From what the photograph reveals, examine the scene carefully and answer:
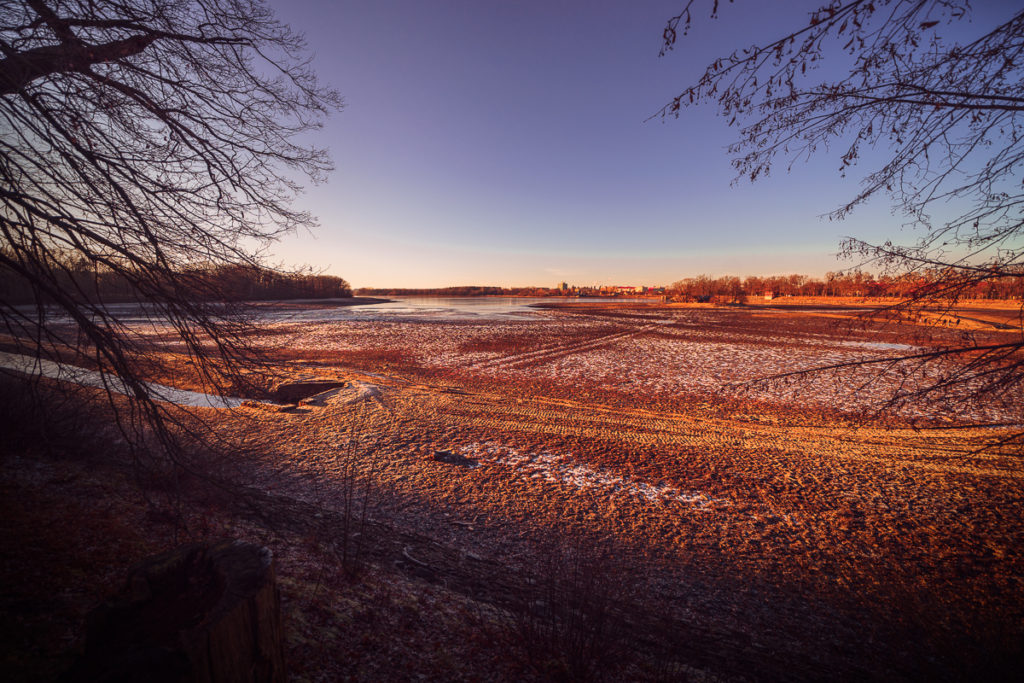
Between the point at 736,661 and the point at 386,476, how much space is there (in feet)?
15.0

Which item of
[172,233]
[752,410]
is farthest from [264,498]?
[752,410]

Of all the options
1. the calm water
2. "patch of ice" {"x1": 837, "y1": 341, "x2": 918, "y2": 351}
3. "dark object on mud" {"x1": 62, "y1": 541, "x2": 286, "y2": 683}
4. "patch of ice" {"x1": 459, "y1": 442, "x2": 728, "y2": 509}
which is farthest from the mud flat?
the calm water

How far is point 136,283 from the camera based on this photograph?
3.00m

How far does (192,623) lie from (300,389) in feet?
30.3

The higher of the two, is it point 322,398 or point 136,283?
point 136,283

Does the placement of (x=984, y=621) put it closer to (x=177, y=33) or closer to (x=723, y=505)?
(x=723, y=505)

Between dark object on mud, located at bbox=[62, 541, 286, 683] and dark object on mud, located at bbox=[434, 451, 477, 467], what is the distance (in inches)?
160

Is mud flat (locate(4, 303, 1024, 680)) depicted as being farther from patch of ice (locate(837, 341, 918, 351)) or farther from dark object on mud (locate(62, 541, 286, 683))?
patch of ice (locate(837, 341, 918, 351))

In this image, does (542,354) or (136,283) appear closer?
(136,283)

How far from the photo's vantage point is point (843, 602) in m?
3.43

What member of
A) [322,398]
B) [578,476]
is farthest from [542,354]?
Answer: [578,476]

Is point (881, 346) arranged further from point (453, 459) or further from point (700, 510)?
point (453, 459)

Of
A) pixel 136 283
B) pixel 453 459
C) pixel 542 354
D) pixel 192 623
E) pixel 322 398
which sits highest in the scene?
pixel 136 283

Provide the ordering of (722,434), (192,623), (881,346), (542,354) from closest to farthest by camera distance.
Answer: (192,623) < (722,434) < (542,354) < (881,346)
